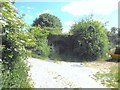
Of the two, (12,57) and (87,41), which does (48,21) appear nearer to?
(87,41)

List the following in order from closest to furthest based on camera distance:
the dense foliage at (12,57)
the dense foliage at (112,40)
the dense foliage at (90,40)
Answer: the dense foliage at (12,57) < the dense foliage at (90,40) < the dense foliage at (112,40)

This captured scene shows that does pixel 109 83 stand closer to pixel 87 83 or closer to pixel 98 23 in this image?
pixel 87 83

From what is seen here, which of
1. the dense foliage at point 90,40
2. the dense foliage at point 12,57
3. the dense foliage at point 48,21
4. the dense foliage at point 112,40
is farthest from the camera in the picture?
the dense foliage at point 48,21

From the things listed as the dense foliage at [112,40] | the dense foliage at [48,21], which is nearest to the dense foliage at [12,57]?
the dense foliage at [112,40]

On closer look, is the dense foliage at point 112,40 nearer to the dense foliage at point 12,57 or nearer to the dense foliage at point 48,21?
the dense foliage at point 48,21


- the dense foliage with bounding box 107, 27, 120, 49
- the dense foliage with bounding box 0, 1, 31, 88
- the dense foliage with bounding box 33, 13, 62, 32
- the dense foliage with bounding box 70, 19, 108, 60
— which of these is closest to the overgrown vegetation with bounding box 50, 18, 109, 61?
the dense foliage with bounding box 70, 19, 108, 60

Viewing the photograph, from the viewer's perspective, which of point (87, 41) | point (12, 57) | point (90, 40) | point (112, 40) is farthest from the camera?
point (112, 40)

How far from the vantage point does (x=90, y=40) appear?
18.1m

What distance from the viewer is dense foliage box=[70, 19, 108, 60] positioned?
58.6ft

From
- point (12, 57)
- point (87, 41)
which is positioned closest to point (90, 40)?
point (87, 41)

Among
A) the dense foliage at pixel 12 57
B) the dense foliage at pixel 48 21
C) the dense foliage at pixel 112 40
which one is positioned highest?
the dense foliage at pixel 48 21

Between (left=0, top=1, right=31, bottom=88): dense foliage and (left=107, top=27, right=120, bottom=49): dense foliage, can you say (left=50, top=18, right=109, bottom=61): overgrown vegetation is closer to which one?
(left=107, top=27, right=120, bottom=49): dense foliage

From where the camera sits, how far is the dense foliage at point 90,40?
17875mm

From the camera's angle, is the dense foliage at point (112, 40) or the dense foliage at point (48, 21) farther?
the dense foliage at point (48, 21)
